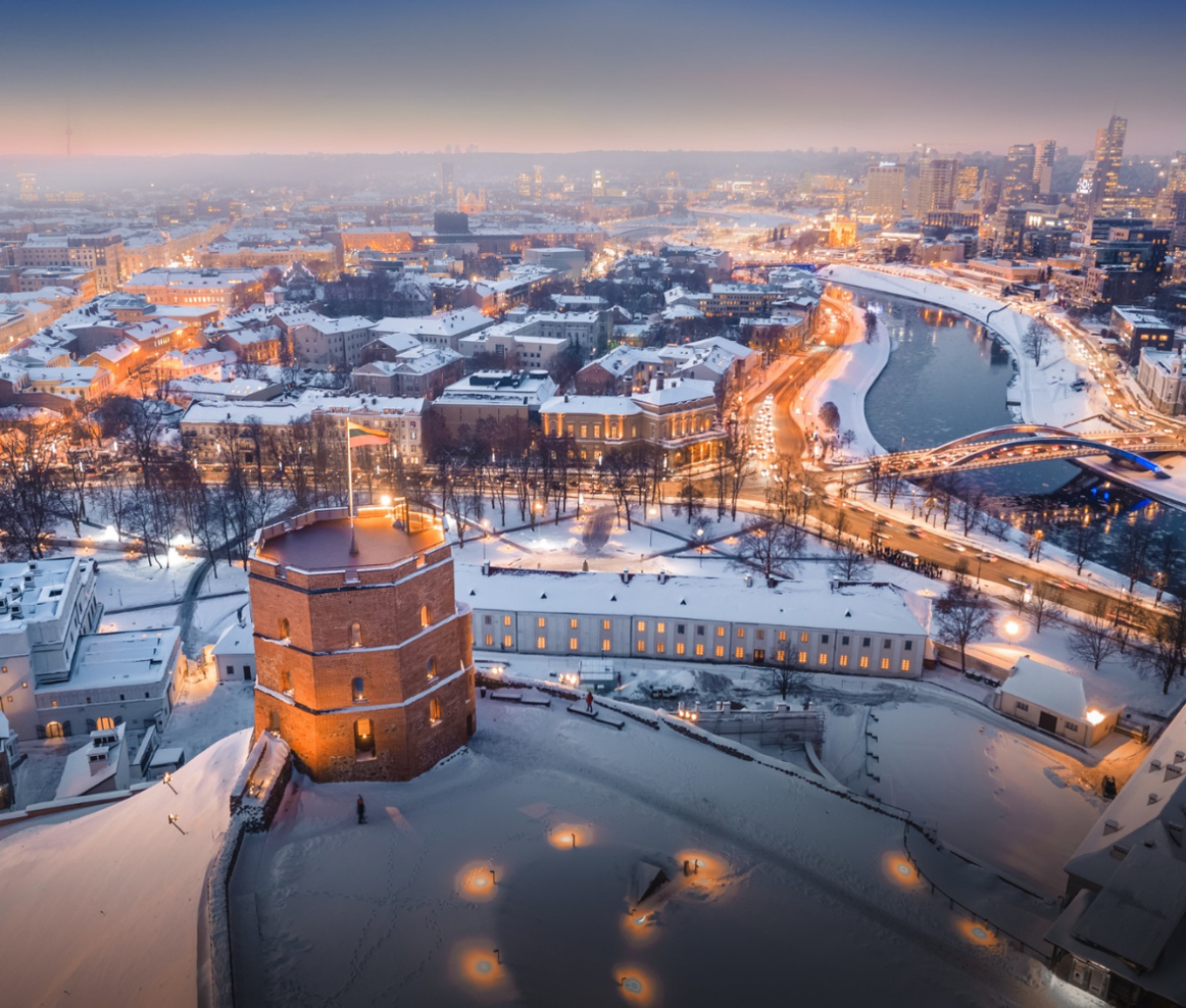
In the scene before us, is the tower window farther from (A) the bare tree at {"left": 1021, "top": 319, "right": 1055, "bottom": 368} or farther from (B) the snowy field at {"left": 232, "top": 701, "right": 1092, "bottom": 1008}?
(A) the bare tree at {"left": 1021, "top": 319, "right": 1055, "bottom": 368}

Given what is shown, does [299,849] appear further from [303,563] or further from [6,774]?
[6,774]

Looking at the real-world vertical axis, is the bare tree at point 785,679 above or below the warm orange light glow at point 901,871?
below

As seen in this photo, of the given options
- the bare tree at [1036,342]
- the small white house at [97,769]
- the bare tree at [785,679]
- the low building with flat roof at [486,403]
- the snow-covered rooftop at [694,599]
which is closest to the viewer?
the small white house at [97,769]

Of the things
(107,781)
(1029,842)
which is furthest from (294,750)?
(1029,842)

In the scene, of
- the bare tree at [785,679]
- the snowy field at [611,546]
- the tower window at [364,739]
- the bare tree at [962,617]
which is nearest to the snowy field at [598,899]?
the tower window at [364,739]

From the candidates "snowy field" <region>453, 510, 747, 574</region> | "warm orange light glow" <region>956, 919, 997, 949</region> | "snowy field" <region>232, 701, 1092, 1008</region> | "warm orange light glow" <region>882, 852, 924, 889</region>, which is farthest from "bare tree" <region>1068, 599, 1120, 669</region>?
"warm orange light glow" <region>956, 919, 997, 949</region>

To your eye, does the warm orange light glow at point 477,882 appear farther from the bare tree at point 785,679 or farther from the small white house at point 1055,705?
the small white house at point 1055,705
